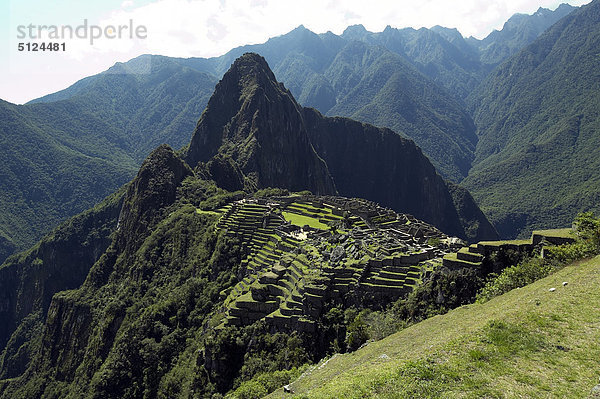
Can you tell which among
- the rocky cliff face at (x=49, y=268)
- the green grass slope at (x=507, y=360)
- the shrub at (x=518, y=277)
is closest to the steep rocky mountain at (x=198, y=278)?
the rocky cliff face at (x=49, y=268)

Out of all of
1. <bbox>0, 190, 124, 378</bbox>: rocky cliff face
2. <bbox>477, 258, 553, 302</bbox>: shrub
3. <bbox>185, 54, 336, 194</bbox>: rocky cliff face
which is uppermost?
<bbox>185, 54, 336, 194</bbox>: rocky cliff face

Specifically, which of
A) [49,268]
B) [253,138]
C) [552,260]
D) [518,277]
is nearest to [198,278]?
[518,277]

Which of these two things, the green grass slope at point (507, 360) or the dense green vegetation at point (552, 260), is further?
the dense green vegetation at point (552, 260)

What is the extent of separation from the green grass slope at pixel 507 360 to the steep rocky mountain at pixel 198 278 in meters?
17.6

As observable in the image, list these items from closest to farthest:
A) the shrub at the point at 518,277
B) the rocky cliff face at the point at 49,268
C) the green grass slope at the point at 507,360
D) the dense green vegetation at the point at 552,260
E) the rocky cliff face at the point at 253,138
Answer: the green grass slope at the point at 507,360
the dense green vegetation at the point at 552,260
the shrub at the point at 518,277
the rocky cliff face at the point at 49,268
the rocky cliff face at the point at 253,138

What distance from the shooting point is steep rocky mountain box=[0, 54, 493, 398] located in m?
37.6

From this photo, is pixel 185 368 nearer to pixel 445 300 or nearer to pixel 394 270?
pixel 394 270

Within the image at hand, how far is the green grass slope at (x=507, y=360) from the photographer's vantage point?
13000 mm

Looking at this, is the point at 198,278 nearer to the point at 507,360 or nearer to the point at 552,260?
the point at 552,260

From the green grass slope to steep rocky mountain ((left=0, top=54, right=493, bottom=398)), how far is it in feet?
57.9

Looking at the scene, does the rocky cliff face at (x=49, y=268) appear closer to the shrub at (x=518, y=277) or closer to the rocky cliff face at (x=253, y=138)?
the rocky cliff face at (x=253, y=138)

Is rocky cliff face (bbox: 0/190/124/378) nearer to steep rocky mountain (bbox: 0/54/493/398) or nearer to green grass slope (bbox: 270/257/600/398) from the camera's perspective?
steep rocky mountain (bbox: 0/54/493/398)

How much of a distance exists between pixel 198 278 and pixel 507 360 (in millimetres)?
62367

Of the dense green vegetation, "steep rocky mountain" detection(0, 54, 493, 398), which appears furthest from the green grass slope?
"steep rocky mountain" detection(0, 54, 493, 398)
